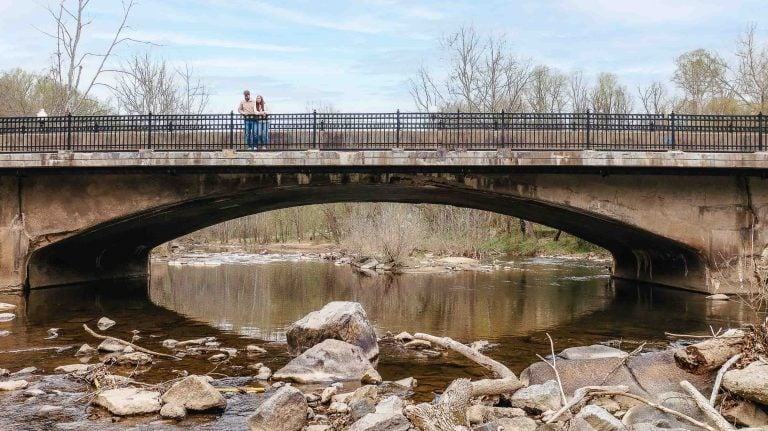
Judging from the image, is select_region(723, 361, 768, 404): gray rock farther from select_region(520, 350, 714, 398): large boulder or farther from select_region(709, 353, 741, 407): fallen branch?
select_region(520, 350, 714, 398): large boulder

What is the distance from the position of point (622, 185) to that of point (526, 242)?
76.0 feet

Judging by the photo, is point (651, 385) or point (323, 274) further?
point (323, 274)

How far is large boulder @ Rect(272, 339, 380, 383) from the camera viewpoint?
1050 cm

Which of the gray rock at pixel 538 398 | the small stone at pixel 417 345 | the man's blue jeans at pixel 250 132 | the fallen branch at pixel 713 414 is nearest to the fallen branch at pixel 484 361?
the gray rock at pixel 538 398

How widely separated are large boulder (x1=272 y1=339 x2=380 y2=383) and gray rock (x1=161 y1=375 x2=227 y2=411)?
5.86 feet

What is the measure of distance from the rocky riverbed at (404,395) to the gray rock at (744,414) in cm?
1

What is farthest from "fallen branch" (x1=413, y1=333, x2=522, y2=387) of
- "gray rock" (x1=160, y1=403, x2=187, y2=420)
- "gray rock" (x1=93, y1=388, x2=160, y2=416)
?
"gray rock" (x1=93, y1=388, x2=160, y2=416)

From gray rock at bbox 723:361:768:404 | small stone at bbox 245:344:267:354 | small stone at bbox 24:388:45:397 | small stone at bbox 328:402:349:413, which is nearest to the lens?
gray rock at bbox 723:361:768:404

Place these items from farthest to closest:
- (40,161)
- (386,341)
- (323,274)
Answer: (323,274)
(40,161)
(386,341)

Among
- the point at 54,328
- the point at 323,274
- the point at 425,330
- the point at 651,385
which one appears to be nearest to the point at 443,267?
the point at 323,274

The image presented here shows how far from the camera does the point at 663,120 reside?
1945cm

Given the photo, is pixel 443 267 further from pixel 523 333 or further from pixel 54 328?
pixel 54 328

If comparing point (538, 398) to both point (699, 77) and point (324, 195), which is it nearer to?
point (324, 195)

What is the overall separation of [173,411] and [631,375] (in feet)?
18.4
